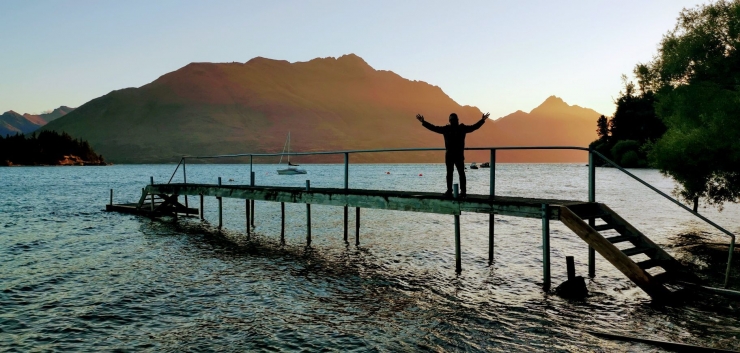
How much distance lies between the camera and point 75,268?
17.1 meters

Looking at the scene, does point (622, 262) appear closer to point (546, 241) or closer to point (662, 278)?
point (662, 278)

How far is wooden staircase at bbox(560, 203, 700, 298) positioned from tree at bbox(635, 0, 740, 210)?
10448mm

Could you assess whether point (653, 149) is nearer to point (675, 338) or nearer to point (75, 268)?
point (675, 338)

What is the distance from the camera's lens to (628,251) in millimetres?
11867

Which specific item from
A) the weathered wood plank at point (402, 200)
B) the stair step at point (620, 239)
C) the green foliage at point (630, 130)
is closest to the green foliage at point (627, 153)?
the green foliage at point (630, 130)

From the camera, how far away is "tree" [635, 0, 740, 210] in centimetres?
2059

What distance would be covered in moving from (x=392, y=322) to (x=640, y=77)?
74.2 ft

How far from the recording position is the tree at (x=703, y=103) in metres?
20.6

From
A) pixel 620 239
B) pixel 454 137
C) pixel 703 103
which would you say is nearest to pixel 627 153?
pixel 703 103

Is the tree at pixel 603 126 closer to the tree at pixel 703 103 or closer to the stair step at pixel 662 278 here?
the tree at pixel 703 103

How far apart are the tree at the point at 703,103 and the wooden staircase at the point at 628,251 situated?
1045 centimetres

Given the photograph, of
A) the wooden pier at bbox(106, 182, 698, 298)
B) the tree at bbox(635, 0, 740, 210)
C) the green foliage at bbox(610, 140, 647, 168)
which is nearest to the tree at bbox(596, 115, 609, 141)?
the green foliage at bbox(610, 140, 647, 168)

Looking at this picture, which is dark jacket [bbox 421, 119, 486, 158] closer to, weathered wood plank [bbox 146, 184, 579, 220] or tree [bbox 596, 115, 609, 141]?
weathered wood plank [bbox 146, 184, 579, 220]

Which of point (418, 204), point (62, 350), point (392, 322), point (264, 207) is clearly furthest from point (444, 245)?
point (264, 207)
